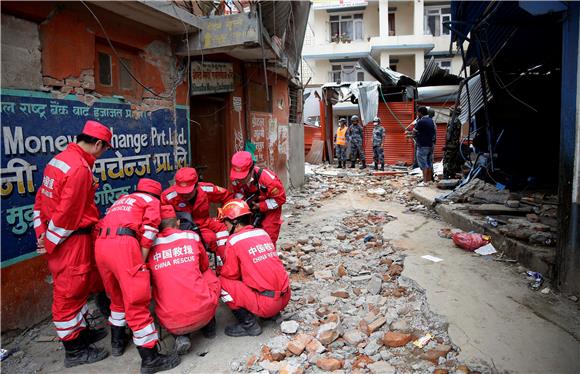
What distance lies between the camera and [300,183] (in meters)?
11.2

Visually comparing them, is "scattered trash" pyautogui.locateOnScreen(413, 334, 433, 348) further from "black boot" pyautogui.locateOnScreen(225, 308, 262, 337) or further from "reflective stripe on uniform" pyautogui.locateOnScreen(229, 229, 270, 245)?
"reflective stripe on uniform" pyautogui.locateOnScreen(229, 229, 270, 245)

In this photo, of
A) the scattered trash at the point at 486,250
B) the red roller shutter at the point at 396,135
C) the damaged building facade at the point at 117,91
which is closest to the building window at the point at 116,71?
the damaged building facade at the point at 117,91

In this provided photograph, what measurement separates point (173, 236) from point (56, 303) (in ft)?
3.02

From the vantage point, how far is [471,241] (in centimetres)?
509

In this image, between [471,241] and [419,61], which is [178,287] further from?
[419,61]

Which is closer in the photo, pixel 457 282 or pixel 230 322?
pixel 230 322

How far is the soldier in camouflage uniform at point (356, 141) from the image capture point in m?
14.4

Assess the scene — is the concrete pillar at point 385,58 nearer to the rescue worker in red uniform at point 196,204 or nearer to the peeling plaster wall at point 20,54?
the rescue worker in red uniform at point 196,204

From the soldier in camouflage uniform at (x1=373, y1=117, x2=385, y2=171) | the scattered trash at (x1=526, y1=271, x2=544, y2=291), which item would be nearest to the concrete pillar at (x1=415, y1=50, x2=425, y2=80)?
the soldier in camouflage uniform at (x1=373, y1=117, x2=385, y2=171)

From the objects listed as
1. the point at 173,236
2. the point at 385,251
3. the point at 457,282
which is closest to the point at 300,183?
the point at 385,251

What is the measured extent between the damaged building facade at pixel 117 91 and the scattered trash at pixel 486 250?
379 cm

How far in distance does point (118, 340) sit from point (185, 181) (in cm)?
136

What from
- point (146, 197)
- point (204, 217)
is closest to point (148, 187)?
point (146, 197)

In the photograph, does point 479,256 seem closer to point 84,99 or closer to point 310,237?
point 310,237
